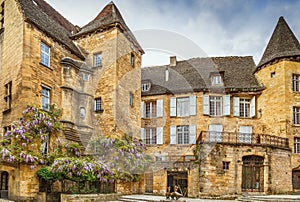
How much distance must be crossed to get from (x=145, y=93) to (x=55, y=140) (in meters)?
10.1

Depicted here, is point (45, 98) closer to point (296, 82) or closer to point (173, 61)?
point (173, 61)

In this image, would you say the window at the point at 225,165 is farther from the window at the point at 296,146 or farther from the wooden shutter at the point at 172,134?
the wooden shutter at the point at 172,134

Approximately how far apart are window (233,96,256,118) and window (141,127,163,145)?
5.80 m

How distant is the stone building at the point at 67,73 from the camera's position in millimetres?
16344

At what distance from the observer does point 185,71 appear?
89.0 ft

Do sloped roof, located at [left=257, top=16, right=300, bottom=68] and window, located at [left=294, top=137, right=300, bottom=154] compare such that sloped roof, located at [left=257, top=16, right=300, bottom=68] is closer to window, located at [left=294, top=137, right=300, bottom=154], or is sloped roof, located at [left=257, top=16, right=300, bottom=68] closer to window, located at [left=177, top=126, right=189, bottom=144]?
window, located at [left=294, top=137, right=300, bottom=154]

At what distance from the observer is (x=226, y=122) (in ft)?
78.5

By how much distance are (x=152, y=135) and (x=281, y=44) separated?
11.5m

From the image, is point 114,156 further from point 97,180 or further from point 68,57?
point 68,57

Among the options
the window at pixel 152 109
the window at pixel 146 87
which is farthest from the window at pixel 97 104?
the window at pixel 146 87

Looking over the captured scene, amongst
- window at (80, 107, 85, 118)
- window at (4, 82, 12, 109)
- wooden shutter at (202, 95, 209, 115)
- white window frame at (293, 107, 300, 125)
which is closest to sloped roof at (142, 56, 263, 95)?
wooden shutter at (202, 95, 209, 115)

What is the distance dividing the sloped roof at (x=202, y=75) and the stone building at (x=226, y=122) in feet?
0.24

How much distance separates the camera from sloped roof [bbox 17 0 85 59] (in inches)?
684

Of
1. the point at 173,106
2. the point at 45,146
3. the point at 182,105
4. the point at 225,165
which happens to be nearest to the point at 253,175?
the point at 225,165
